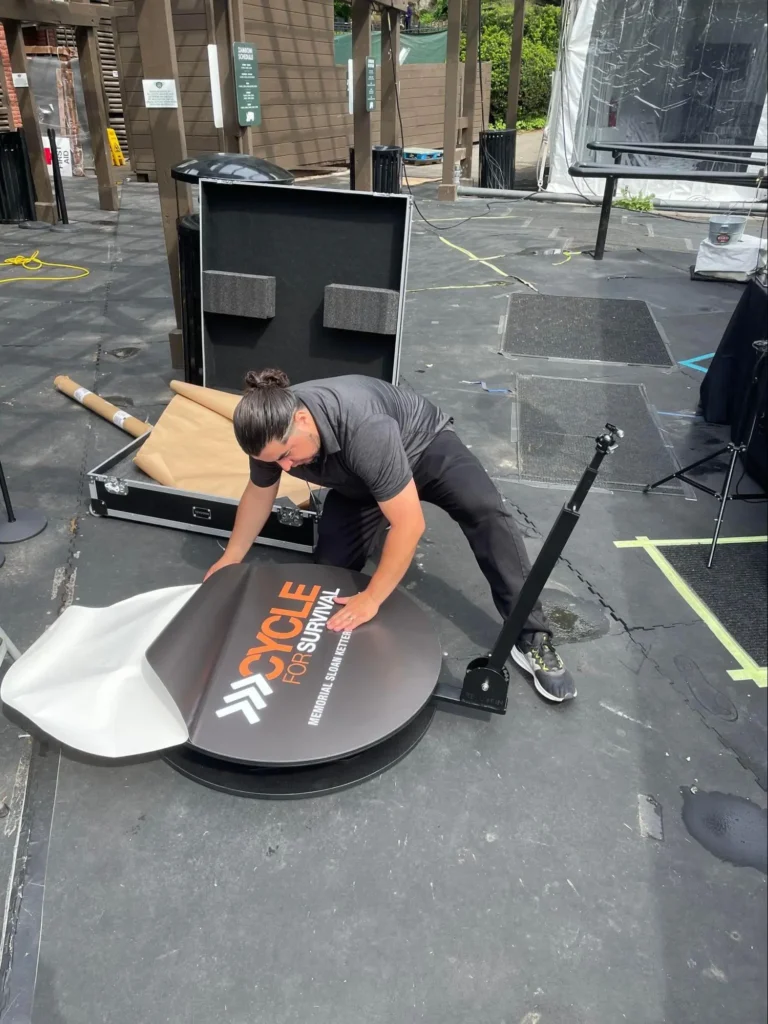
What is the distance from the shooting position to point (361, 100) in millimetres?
9305

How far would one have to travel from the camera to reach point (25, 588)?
10.2 feet

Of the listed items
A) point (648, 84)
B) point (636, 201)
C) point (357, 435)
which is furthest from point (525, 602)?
point (648, 84)

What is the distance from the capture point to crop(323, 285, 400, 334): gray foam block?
3.77 meters

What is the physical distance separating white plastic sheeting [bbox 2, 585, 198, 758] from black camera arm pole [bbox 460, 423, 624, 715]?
96 centimetres

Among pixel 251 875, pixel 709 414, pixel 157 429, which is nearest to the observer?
pixel 251 875

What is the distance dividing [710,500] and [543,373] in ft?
6.86

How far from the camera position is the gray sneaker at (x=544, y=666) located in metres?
2.58

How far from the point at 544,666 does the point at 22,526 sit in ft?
8.41

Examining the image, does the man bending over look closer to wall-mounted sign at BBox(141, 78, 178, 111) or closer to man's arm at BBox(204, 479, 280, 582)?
man's arm at BBox(204, 479, 280, 582)

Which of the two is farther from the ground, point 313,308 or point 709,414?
point 313,308

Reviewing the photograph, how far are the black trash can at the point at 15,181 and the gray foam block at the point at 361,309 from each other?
8272mm

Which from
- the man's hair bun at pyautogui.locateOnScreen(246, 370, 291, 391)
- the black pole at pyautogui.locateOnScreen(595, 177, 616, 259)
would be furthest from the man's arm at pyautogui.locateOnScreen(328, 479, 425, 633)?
the black pole at pyautogui.locateOnScreen(595, 177, 616, 259)

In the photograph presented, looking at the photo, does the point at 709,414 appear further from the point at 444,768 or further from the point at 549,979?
the point at 549,979

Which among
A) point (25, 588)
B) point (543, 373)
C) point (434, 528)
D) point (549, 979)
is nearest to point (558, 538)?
point (549, 979)
